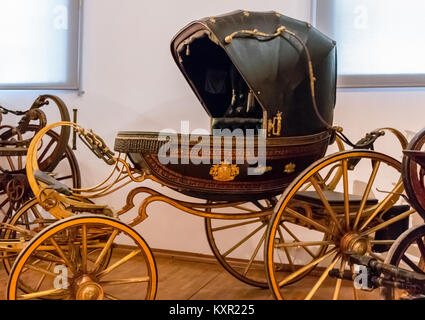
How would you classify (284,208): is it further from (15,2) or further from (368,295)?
(15,2)

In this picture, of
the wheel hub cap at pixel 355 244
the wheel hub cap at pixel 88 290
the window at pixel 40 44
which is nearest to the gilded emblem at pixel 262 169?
the wheel hub cap at pixel 355 244

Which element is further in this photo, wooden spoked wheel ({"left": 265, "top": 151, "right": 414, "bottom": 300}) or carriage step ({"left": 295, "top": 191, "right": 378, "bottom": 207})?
carriage step ({"left": 295, "top": 191, "right": 378, "bottom": 207})

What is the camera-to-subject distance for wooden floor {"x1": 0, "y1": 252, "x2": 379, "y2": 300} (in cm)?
217

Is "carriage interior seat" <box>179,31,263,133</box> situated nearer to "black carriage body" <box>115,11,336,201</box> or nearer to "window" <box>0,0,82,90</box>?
"black carriage body" <box>115,11,336,201</box>

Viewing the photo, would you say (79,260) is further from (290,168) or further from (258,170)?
(290,168)

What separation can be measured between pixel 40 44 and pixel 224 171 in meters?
2.07

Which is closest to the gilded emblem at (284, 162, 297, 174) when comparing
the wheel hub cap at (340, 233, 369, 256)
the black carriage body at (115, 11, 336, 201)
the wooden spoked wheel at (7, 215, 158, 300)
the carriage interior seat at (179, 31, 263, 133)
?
the black carriage body at (115, 11, 336, 201)

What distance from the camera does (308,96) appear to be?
1760 millimetres

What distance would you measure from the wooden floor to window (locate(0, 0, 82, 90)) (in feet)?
4.46

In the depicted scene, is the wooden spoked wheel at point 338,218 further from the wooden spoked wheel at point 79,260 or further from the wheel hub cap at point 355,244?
the wooden spoked wheel at point 79,260

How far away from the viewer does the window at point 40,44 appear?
3.01 metres

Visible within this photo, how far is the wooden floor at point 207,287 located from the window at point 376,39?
45.1 inches

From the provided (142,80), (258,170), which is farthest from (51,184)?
(142,80)

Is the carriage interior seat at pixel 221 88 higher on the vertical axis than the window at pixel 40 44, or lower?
lower
